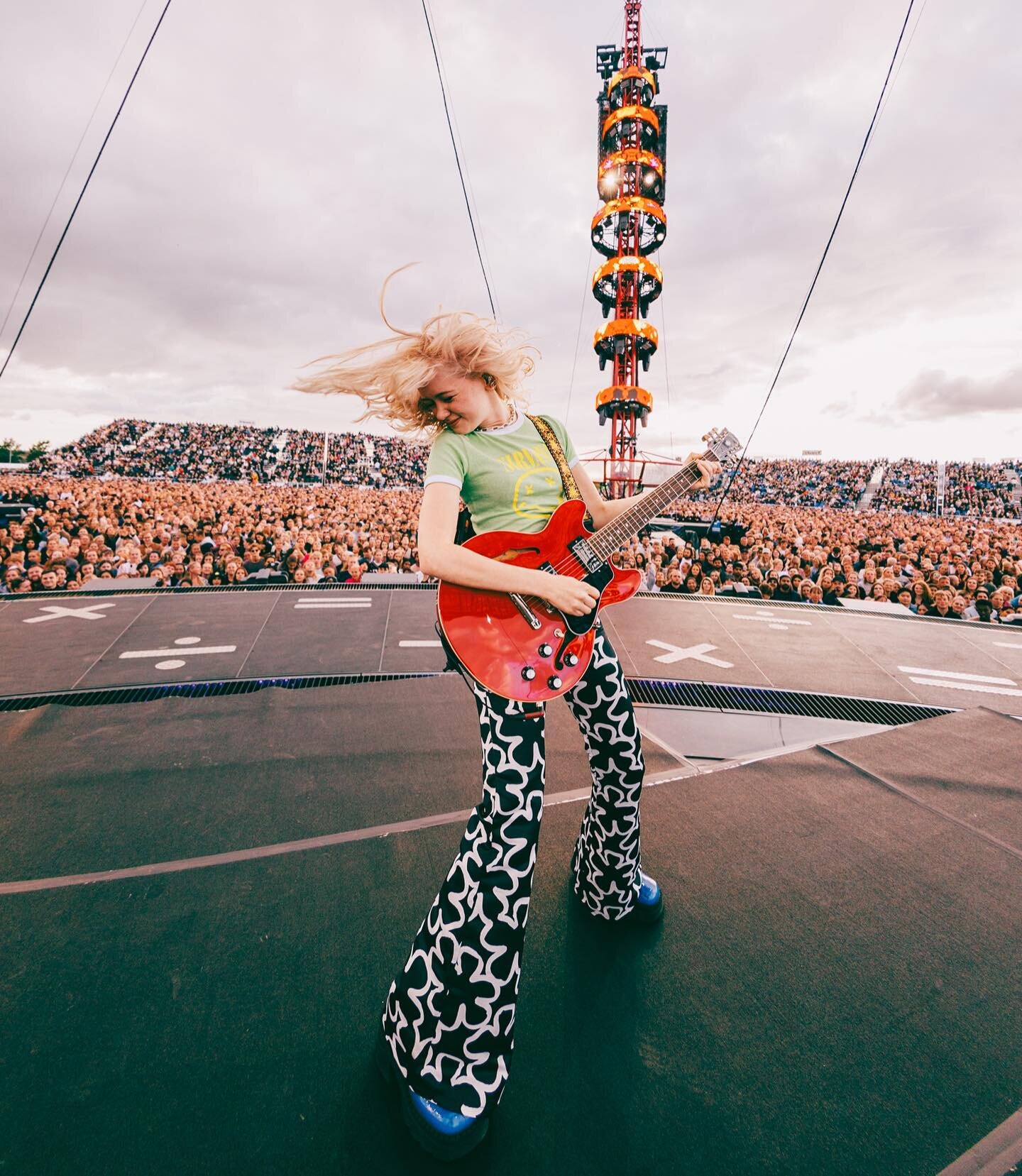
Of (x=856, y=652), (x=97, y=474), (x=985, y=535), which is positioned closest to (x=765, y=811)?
(x=856, y=652)

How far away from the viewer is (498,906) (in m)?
1.26

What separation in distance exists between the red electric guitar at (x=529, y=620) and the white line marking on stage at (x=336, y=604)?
542 centimetres

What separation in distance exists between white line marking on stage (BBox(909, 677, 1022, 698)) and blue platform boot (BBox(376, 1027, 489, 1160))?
209 inches

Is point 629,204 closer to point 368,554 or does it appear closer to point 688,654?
point 368,554

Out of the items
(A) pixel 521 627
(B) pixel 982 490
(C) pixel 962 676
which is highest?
(B) pixel 982 490

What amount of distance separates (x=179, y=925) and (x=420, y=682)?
2.38 m

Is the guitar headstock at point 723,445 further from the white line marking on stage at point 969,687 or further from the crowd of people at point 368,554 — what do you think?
the white line marking on stage at point 969,687

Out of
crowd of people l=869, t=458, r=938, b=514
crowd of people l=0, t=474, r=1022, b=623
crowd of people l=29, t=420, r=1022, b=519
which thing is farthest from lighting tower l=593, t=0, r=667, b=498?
crowd of people l=869, t=458, r=938, b=514

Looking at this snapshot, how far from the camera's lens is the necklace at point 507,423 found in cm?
153

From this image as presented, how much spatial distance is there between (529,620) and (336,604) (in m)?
5.68

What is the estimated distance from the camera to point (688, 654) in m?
5.30

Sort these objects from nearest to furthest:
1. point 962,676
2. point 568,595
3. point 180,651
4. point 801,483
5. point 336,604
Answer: point 568,595, point 180,651, point 962,676, point 336,604, point 801,483

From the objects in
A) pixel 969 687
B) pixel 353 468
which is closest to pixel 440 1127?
pixel 969 687

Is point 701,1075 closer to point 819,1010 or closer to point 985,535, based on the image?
point 819,1010
